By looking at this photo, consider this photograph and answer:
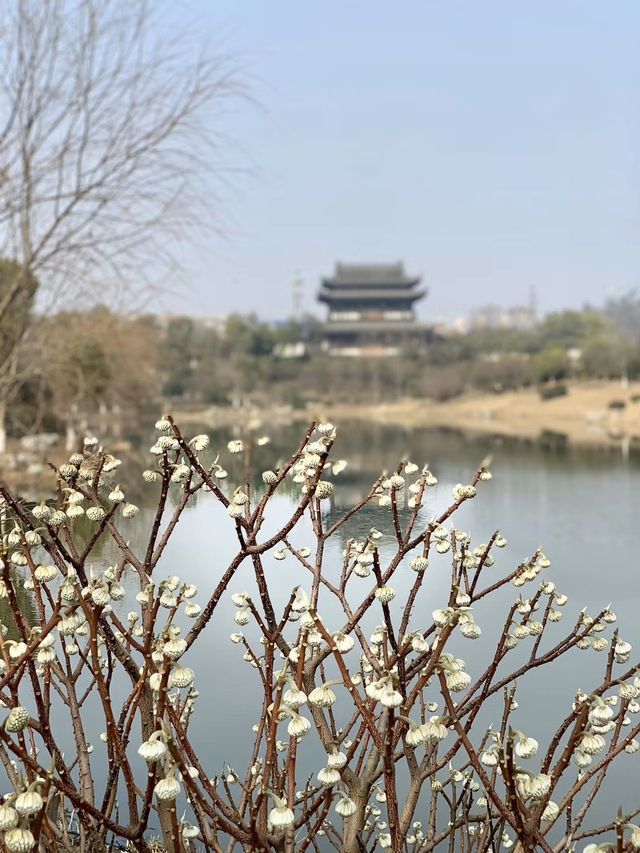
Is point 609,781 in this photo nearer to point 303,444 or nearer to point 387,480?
point 387,480

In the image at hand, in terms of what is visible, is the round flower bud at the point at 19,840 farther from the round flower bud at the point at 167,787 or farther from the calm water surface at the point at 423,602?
the calm water surface at the point at 423,602

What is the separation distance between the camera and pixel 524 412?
22.8 meters

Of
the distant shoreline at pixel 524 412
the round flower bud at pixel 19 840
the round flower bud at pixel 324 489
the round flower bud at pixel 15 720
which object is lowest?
the distant shoreline at pixel 524 412

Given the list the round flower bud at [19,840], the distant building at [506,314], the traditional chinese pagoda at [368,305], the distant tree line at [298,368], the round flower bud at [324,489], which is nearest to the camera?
the round flower bud at [19,840]

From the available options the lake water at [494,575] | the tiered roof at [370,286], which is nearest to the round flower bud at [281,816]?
the lake water at [494,575]

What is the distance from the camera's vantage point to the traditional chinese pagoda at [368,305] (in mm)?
34219

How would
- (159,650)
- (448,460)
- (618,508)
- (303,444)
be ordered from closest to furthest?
(159,650) → (303,444) → (618,508) → (448,460)

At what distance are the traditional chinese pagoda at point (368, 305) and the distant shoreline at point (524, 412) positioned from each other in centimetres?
928

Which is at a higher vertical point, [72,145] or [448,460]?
[72,145]

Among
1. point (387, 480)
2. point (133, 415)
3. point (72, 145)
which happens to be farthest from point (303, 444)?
point (133, 415)

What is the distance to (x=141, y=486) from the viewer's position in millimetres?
2371

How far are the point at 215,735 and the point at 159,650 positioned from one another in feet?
3.67

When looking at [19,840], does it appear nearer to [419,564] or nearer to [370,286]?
[419,564]

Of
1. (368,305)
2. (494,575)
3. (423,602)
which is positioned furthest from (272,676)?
(368,305)
